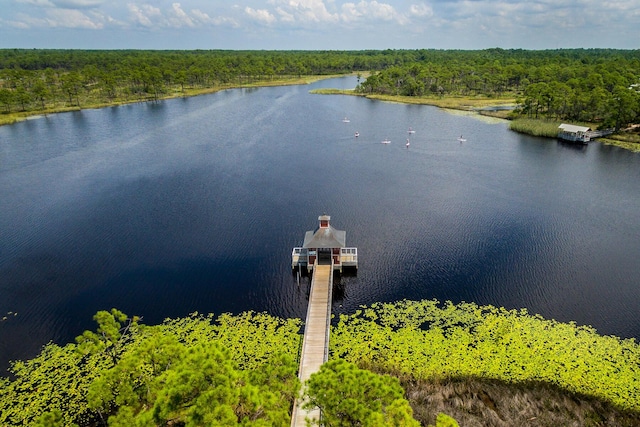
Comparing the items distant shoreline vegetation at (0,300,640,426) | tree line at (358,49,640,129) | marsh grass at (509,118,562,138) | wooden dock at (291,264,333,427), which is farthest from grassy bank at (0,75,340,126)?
marsh grass at (509,118,562,138)

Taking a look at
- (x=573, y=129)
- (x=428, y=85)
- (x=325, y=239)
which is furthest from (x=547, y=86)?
(x=325, y=239)

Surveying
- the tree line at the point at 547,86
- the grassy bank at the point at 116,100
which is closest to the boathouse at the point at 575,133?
the tree line at the point at 547,86

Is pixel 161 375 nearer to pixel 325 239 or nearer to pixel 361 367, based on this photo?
pixel 361 367

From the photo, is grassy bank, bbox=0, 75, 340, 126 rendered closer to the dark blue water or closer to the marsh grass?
the dark blue water

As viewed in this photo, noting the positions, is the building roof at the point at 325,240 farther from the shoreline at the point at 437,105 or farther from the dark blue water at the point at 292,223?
the shoreline at the point at 437,105

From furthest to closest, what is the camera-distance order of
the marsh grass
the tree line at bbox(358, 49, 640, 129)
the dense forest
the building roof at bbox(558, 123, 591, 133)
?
the dense forest → the tree line at bbox(358, 49, 640, 129) → the marsh grass → the building roof at bbox(558, 123, 591, 133)
